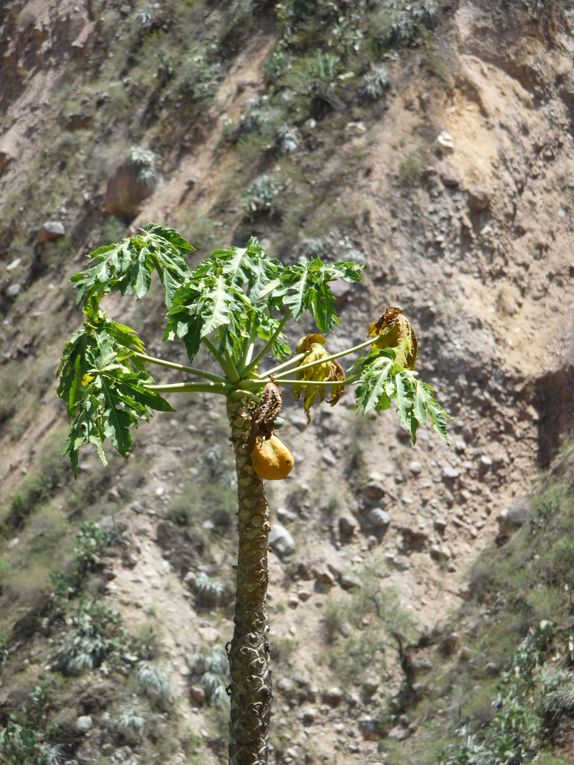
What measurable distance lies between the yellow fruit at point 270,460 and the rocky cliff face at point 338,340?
4.53 metres

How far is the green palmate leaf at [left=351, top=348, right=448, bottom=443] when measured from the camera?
522 centimetres

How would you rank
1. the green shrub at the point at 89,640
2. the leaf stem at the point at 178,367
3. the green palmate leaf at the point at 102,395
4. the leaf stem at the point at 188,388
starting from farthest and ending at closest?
the green shrub at the point at 89,640, the leaf stem at the point at 178,367, the leaf stem at the point at 188,388, the green palmate leaf at the point at 102,395

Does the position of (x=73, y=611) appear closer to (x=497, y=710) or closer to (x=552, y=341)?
(x=497, y=710)

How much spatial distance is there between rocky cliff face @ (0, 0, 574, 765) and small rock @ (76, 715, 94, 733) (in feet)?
0.12

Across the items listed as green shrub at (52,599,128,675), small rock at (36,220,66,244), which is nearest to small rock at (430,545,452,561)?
green shrub at (52,599,128,675)

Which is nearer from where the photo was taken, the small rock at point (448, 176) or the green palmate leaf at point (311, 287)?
the green palmate leaf at point (311, 287)

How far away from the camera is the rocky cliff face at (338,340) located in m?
9.78

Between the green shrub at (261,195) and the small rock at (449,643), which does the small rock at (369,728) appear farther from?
the green shrub at (261,195)

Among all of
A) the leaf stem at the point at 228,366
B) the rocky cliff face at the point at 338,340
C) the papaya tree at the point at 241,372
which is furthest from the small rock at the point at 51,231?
the leaf stem at the point at 228,366

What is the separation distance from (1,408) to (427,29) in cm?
735

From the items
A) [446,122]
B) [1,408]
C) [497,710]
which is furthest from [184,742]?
[446,122]

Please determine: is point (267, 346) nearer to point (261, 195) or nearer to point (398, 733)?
point (398, 733)

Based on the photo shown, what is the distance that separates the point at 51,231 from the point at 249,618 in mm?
10284

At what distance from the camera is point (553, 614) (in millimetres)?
8938
